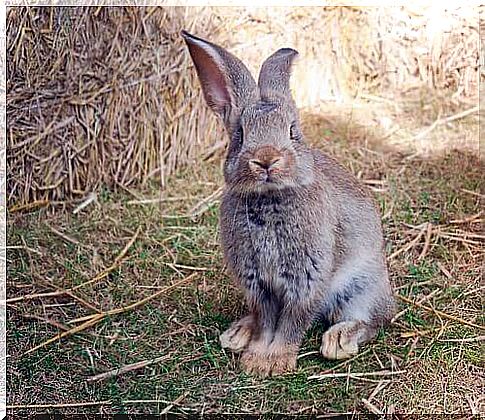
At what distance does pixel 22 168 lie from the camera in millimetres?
4039

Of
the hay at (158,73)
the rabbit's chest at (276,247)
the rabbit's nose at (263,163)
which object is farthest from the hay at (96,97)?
the rabbit's nose at (263,163)

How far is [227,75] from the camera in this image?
2.73m

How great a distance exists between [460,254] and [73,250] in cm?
172

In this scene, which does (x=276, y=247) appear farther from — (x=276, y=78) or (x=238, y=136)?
(x=276, y=78)

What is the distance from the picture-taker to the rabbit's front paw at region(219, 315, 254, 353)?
2885mm

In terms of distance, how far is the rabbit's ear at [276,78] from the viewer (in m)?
2.72

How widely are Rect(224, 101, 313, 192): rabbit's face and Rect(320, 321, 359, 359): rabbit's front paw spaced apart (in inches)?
22.4

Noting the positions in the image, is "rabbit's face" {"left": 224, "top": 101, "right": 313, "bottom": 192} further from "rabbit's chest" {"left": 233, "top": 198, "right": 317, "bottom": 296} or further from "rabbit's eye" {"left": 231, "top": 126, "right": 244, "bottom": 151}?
"rabbit's chest" {"left": 233, "top": 198, "right": 317, "bottom": 296}

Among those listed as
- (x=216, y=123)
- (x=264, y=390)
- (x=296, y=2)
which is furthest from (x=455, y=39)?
(x=264, y=390)

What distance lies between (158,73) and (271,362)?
2.13 meters

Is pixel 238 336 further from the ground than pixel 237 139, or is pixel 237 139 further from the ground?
pixel 237 139

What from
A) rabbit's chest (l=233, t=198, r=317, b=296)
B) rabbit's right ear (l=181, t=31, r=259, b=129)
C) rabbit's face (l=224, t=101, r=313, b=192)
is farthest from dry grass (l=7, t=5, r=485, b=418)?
rabbit's right ear (l=181, t=31, r=259, b=129)

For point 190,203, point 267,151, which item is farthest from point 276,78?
point 190,203

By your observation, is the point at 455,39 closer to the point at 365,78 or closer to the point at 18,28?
the point at 365,78
